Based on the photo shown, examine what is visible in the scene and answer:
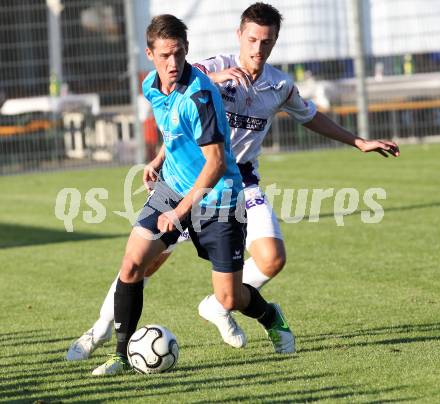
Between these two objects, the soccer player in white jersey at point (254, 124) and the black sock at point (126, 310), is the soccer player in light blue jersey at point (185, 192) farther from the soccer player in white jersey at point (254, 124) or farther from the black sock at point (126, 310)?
the soccer player in white jersey at point (254, 124)

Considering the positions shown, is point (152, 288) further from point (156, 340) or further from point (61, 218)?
point (61, 218)

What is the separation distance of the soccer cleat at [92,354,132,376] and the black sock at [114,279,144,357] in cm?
5

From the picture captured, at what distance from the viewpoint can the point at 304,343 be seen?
7180 millimetres

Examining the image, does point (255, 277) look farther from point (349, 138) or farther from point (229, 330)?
point (349, 138)

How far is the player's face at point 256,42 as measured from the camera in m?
7.10

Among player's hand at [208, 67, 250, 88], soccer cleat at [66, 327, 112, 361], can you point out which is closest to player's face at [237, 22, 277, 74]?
player's hand at [208, 67, 250, 88]

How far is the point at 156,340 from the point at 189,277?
380 centimetres

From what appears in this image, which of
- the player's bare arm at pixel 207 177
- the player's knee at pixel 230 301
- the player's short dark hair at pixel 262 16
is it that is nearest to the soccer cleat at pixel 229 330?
the player's knee at pixel 230 301

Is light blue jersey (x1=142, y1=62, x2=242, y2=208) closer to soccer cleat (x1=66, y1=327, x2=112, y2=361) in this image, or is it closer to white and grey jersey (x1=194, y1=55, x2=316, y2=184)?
white and grey jersey (x1=194, y1=55, x2=316, y2=184)

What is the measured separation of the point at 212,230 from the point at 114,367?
3.04 ft

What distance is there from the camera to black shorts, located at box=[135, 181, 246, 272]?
6.60 m

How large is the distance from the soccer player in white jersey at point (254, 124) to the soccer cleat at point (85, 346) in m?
0.01

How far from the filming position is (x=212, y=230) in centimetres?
665

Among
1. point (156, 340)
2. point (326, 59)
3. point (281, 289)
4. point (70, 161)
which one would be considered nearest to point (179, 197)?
point (156, 340)
